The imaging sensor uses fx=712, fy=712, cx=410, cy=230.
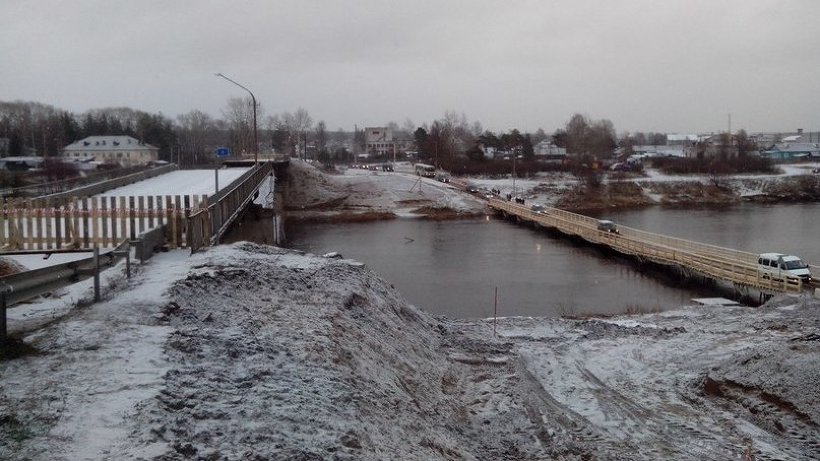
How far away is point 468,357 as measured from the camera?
547 inches

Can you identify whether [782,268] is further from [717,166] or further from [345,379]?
[717,166]

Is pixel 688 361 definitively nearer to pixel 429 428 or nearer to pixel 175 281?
pixel 429 428

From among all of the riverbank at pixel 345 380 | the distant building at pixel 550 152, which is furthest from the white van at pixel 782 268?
the distant building at pixel 550 152

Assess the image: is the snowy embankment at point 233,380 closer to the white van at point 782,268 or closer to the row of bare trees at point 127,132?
the white van at point 782,268

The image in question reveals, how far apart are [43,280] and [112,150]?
10471 centimetres

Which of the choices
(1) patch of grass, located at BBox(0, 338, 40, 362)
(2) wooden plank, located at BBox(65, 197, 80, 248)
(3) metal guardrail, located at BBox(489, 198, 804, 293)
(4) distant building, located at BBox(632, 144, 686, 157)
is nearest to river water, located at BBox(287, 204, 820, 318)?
(3) metal guardrail, located at BBox(489, 198, 804, 293)

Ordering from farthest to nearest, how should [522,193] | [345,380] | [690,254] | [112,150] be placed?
[112,150] < [522,193] < [690,254] < [345,380]

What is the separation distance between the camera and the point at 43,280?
30.4 ft

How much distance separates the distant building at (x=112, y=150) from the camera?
105 m

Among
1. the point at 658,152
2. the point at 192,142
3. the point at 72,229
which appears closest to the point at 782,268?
the point at 72,229

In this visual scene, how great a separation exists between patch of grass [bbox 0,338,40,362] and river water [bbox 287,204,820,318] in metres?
16.7

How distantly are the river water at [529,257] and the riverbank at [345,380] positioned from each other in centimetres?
981

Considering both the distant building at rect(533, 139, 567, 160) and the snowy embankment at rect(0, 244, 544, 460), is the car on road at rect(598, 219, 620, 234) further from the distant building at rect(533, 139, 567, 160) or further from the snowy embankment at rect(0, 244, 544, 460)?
the distant building at rect(533, 139, 567, 160)

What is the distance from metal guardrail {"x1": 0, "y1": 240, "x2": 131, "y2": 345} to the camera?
8.12 meters
